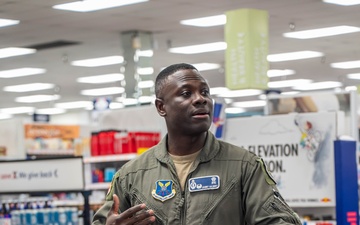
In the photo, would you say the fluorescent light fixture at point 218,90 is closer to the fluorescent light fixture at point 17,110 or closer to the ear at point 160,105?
the fluorescent light fixture at point 17,110

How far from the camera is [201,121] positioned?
3076 mm

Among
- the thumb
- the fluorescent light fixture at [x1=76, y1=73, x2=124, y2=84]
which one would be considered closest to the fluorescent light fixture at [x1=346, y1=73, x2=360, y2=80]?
the fluorescent light fixture at [x1=76, y1=73, x2=124, y2=84]

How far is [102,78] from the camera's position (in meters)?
24.2

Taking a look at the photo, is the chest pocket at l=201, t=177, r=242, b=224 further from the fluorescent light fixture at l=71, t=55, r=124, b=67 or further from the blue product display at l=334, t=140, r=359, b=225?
the fluorescent light fixture at l=71, t=55, r=124, b=67

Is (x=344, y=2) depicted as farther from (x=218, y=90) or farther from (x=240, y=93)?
(x=218, y=90)

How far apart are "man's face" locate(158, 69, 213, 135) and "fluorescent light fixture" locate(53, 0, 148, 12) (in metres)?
11.0

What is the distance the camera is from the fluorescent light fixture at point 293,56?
20.2 meters

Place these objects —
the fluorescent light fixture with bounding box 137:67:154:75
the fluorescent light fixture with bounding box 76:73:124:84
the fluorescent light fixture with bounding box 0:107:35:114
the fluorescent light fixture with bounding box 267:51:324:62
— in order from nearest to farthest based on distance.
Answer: the fluorescent light fixture with bounding box 137:67:154:75 → the fluorescent light fixture with bounding box 267:51:324:62 → the fluorescent light fixture with bounding box 76:73:124:84 → the fluorescent light fixture with bounding box 0:107:35:114

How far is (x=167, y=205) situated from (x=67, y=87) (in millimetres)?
23368

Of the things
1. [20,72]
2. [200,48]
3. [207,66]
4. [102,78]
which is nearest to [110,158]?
[200,48]

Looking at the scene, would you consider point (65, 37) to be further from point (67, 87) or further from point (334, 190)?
point (334, 190)

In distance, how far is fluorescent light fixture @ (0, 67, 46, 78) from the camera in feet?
70.5

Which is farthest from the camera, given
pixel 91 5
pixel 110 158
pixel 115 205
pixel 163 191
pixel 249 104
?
pixel 249 104

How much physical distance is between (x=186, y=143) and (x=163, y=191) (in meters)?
0.20
